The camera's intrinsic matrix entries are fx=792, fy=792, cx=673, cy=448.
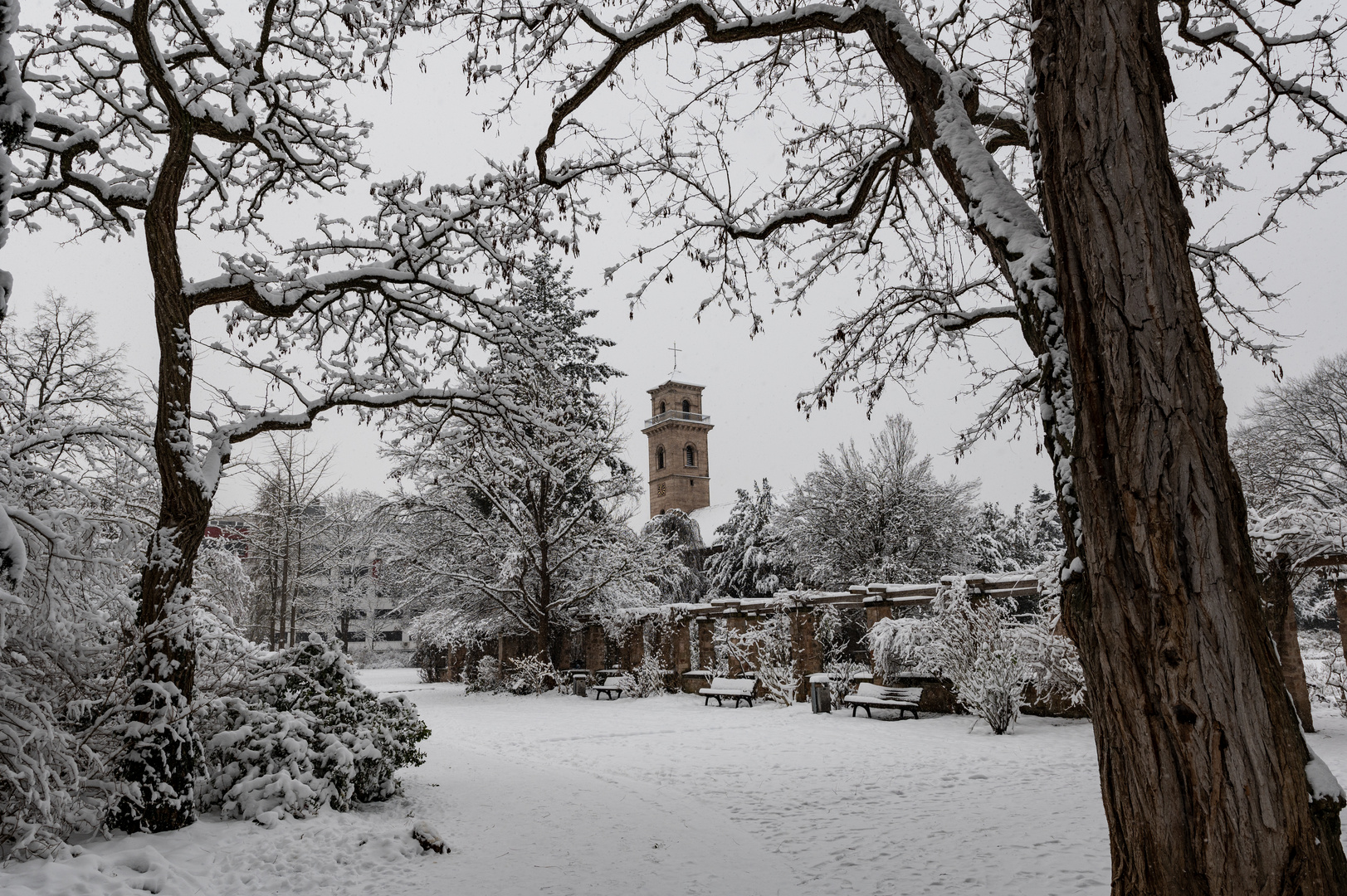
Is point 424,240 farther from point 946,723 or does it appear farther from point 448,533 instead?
point 448,533

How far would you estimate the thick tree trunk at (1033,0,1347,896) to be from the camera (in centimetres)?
264

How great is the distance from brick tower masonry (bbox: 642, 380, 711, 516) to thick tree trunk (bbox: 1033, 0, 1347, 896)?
54.0m

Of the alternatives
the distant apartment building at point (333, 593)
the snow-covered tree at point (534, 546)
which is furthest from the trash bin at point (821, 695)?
the distant apartment building at point (333, 593)

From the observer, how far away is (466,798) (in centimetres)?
780

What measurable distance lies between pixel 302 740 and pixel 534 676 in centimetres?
1416

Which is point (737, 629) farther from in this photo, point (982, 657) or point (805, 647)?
point (982, 657)

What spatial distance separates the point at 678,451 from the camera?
57.7 metres

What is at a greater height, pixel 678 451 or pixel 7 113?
pixel 678 451

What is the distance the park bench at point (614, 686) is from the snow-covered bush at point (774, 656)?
9.76ft

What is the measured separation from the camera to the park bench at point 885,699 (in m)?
13.0

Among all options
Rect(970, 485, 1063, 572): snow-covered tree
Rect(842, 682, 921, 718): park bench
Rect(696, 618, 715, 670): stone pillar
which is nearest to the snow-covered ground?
Rect(842, 682, 921, 718): park bench

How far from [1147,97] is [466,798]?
777 cm

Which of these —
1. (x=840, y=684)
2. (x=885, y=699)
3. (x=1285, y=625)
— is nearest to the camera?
(x=1285, y=625)

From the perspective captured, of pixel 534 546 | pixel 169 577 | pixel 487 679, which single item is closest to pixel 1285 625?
pixel 169 577
